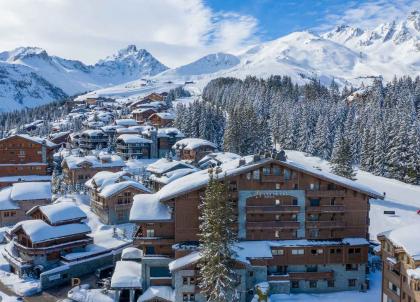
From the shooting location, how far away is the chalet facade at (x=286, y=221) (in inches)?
1607

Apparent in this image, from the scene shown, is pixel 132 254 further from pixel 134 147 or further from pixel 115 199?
pixel 134 147

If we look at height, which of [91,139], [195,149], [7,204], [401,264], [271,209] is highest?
[91,139]

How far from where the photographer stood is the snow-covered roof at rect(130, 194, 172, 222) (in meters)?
40.3

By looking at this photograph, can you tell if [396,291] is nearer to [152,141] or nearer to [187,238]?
[187,238]

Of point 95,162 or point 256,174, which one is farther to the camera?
point 95,162

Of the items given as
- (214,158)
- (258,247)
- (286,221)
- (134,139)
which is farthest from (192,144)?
(258,247)

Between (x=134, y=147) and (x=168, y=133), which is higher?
(x=168, y=133)

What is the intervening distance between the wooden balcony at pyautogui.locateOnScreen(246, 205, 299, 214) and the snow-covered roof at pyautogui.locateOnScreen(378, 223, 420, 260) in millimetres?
9666

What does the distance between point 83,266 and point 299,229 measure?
948 inches

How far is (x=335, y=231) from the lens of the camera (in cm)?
4216

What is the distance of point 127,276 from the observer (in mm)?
40438

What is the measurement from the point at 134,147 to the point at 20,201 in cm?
4021

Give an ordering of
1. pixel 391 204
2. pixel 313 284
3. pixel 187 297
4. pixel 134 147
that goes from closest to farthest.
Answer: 1. pixel 187 297
2. pixel 313 284
3. pixel 391 204
4. pixel 134 147

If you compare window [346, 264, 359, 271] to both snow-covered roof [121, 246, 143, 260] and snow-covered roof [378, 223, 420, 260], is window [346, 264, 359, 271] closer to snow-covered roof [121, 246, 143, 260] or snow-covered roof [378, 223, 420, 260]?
snow-covered roof [378, 223, 420, 260]
